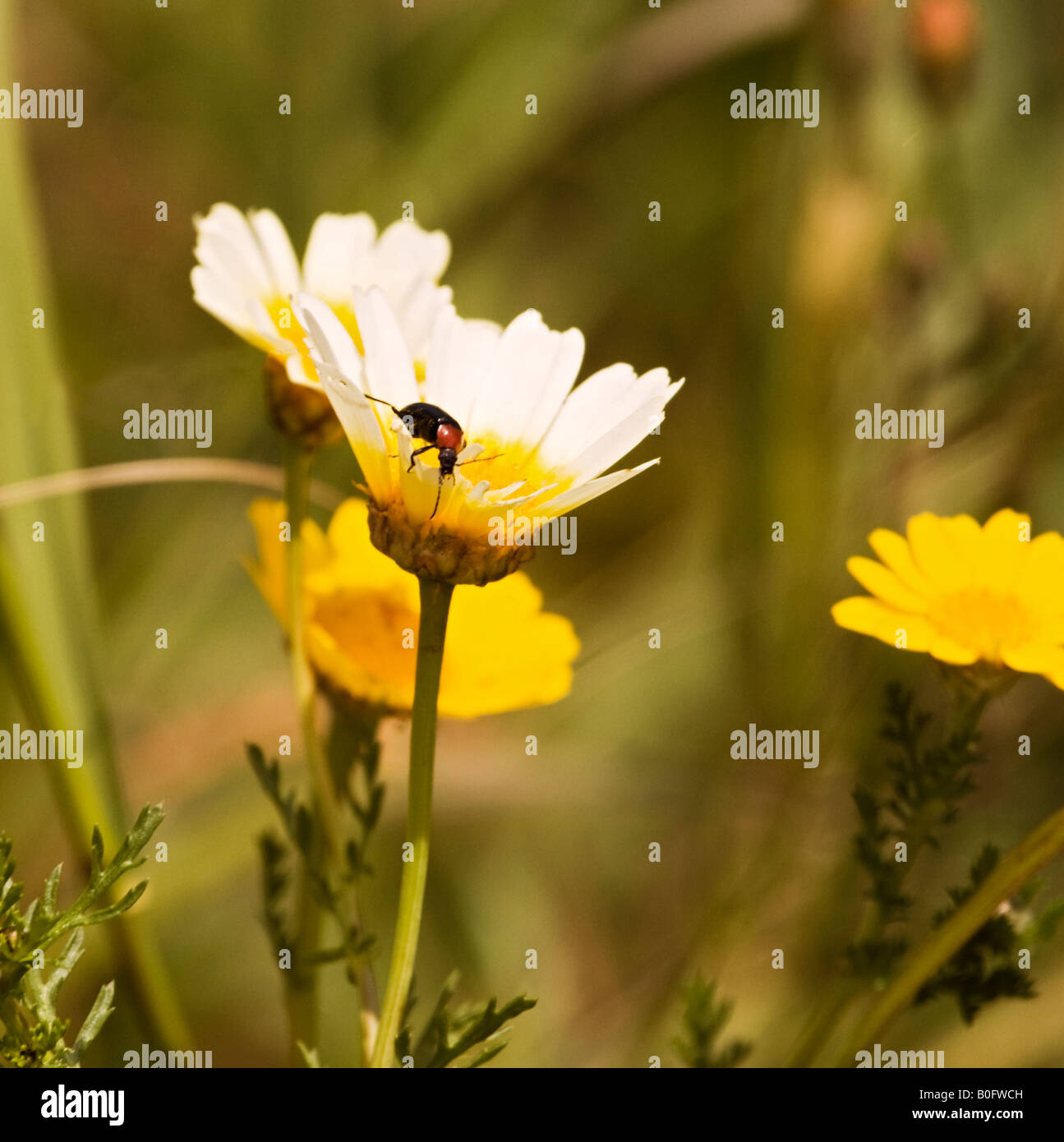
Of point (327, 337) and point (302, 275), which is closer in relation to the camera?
point (327, 337)

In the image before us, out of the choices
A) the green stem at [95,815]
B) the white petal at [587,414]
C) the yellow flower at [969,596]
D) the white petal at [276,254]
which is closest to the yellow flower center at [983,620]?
the yellow flower at [969,596]

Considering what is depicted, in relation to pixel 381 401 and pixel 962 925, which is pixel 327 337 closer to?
pixel 381 401

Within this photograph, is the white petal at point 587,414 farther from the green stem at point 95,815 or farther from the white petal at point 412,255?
the green stem at point 95,815

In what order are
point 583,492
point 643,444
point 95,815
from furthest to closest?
point 643,444 < point 95,815 < point 583,492

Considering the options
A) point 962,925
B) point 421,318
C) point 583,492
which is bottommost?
point 962,925

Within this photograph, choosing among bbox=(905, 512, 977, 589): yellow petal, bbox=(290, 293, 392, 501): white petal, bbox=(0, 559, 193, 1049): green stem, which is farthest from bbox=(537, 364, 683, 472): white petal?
bbox=(0, 559, 193, 1049): green stem

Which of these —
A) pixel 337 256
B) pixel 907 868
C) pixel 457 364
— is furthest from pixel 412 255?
pixel 907 868

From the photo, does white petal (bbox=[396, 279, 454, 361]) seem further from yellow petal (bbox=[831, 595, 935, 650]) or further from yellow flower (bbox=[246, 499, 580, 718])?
yellow petal (bbox=[831, 595, 935, 650])
